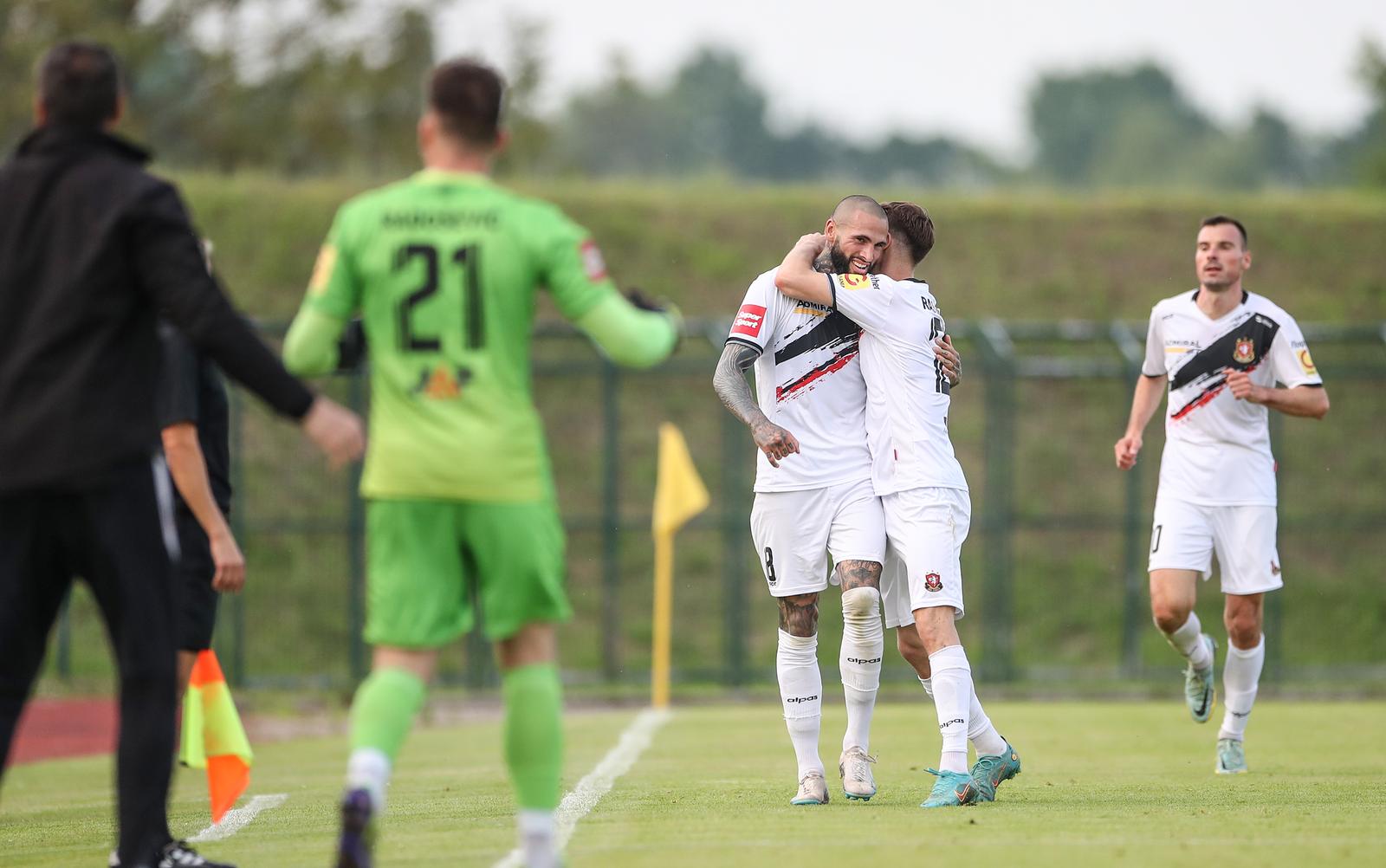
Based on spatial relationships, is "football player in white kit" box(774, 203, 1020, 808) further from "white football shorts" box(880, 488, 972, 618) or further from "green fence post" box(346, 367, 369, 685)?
"green fence post" box(346, 367, 369, 685)

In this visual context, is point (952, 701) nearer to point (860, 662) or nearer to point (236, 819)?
point (860, 662)

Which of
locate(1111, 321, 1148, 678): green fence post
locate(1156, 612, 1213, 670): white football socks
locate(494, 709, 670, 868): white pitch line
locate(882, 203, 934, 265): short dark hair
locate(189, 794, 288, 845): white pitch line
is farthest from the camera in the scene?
locate(1111, 321, 1148, 678): green fence post

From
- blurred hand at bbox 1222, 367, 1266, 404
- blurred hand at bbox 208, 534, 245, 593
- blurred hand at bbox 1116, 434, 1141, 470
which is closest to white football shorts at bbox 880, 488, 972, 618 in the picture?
blurred hand at bbox 1116, 434, 1141, 470

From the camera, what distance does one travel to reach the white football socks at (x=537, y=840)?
4.88 metres

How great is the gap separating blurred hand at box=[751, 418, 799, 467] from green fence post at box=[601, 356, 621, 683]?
1294 cm

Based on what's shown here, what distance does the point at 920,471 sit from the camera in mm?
7422

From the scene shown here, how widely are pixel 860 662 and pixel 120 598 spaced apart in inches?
138

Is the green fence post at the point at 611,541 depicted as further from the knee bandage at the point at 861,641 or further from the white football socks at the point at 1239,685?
the knee bandage at the point at 861,641

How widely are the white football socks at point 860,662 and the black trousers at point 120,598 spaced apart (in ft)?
10.4

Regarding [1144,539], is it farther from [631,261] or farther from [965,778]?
[965,778]

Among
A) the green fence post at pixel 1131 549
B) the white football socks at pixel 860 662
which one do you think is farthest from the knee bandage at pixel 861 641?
the green fence post at pixel 1131 549

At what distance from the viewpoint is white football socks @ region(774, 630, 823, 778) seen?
7508 mm

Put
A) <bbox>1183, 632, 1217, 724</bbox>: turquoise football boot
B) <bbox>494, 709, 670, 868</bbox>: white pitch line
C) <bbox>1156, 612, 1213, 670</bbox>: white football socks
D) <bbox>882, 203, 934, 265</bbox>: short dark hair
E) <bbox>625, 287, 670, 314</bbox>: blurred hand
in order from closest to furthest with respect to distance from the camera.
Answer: <bbox>625, 287, 670, 314</bbox>: blurred hand → <bbox>494, 709, 670, 868</bbox>: white pitch line → <bbox>882, 203, 934, 265</bbox>: short dark hair → <bbox>1156, 612, 1213, 670</bbox>: white football socks → <bbox>1183, 632, 1217, 724</bbox>: turquoise football boot

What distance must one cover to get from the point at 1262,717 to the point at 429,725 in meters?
7.29
